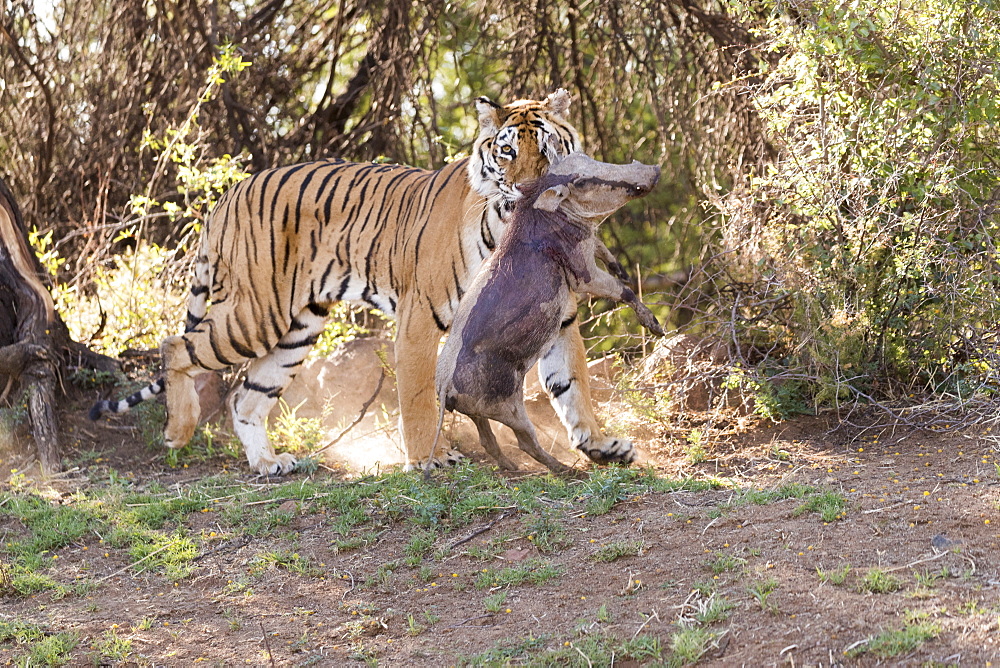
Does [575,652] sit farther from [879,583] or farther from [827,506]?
[827,506]

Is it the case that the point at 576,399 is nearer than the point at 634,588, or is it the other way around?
the point at 634,588

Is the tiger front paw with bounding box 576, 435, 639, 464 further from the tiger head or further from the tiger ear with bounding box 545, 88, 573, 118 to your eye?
the tiger ear with bounding box 545, 88, 573, 118

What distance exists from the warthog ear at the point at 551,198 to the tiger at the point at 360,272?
1.46ft

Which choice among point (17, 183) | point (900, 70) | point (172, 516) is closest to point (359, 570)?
point (172, 516)

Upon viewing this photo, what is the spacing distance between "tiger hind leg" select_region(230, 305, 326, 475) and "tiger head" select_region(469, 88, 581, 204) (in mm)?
1598

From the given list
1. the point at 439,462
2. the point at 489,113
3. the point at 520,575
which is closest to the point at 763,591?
the point at 520,575

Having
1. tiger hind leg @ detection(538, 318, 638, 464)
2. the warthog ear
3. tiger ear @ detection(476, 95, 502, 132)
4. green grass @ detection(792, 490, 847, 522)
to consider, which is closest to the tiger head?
tiger ear @ detection(476, 95, 502, 132)

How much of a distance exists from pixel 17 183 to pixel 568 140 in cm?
565

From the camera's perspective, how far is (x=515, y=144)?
5699mm

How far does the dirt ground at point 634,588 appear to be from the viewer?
349 centimetres

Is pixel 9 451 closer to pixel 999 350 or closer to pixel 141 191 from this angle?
pixel 141 191

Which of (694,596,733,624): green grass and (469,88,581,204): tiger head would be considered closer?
(694,596,733,624): green grass

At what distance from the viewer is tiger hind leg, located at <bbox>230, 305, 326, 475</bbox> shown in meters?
6.60

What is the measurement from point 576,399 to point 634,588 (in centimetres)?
208
